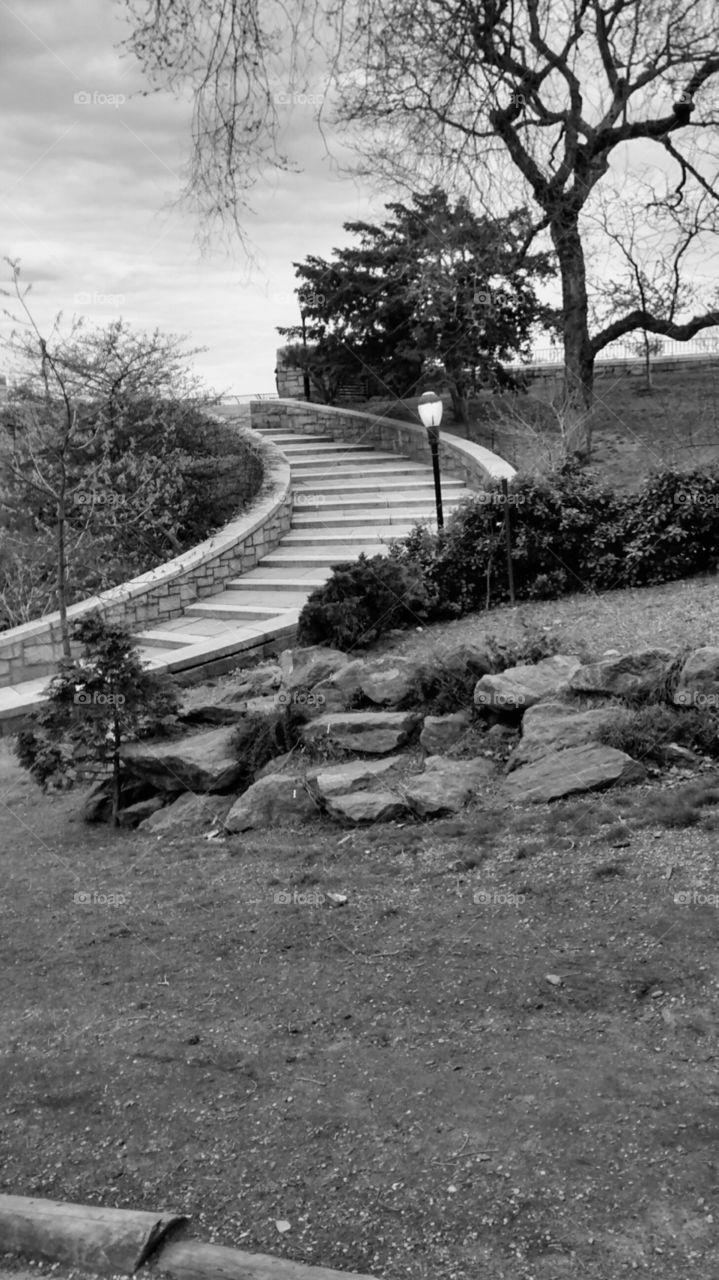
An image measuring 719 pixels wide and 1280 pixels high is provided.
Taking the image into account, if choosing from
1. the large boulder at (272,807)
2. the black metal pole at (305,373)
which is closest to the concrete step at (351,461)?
the black metal pole at (305,373)

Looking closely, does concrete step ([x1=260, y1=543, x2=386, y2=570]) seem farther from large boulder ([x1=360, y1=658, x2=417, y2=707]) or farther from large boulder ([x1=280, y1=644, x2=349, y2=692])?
large boulder ([x1=360, y1=658, x2=417, y2=707])

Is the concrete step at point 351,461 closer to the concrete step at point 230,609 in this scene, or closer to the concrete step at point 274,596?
the concrete step at point 274,596

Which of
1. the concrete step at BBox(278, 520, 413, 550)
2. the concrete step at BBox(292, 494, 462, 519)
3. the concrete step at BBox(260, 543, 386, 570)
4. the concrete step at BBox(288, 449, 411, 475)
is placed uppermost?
the concrete step at BBox(288, 449, 411, 475)

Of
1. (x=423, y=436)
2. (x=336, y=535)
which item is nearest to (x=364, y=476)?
(x=423, y=436)

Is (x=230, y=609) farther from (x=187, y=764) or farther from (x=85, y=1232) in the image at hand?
(x=85, y=1232)

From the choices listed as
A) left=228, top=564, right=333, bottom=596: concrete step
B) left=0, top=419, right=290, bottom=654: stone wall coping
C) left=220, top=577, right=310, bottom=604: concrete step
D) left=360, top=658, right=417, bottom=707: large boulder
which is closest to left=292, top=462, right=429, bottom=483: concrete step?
left=0, top=419, right=290, bottom=654: stone wall coping

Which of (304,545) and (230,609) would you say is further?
(304,545)

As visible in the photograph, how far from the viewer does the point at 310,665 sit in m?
7.78

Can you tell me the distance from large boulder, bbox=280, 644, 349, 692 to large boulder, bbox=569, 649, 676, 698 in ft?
6.44

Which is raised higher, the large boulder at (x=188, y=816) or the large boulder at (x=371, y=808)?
the large boulder at (x=371, y=808)

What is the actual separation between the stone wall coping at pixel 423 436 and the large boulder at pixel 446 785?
6699 millimetres

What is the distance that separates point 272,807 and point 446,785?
41.6 inches

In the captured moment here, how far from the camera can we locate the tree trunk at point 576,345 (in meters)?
15.7

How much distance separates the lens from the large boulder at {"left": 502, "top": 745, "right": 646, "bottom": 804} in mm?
5504
